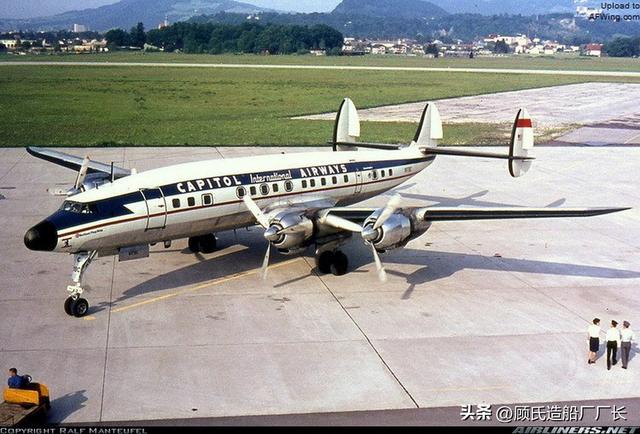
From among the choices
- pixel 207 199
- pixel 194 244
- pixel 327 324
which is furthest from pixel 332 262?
pixel 194 244

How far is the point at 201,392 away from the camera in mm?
15359

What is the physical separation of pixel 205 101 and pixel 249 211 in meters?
61.1

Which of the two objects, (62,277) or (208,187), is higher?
(208,187)

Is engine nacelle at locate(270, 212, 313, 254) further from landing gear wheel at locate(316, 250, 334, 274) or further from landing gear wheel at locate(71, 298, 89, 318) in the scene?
landing gear wheel at locate(71, 298, 89, 318)

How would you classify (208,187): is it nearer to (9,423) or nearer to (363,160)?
(363,160)

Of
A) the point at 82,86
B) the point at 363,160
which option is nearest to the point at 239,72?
the point at 82,86

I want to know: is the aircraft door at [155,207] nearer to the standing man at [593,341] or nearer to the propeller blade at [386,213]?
the propeller blade at [386,213]

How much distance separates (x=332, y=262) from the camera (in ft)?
76.4

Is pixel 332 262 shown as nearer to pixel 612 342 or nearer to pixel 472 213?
pixel 472 213

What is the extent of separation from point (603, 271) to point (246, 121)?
45.0 metres

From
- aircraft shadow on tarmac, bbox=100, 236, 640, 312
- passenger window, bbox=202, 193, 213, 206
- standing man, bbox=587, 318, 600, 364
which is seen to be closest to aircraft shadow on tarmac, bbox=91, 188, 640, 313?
aircraft shadow on tarmac, bbox=100, 236, 640, 312

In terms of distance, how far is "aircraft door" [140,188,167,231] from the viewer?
20875 millimetres

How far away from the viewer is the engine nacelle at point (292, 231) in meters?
21.3

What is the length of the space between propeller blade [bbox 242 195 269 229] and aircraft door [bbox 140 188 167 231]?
2463 mm
